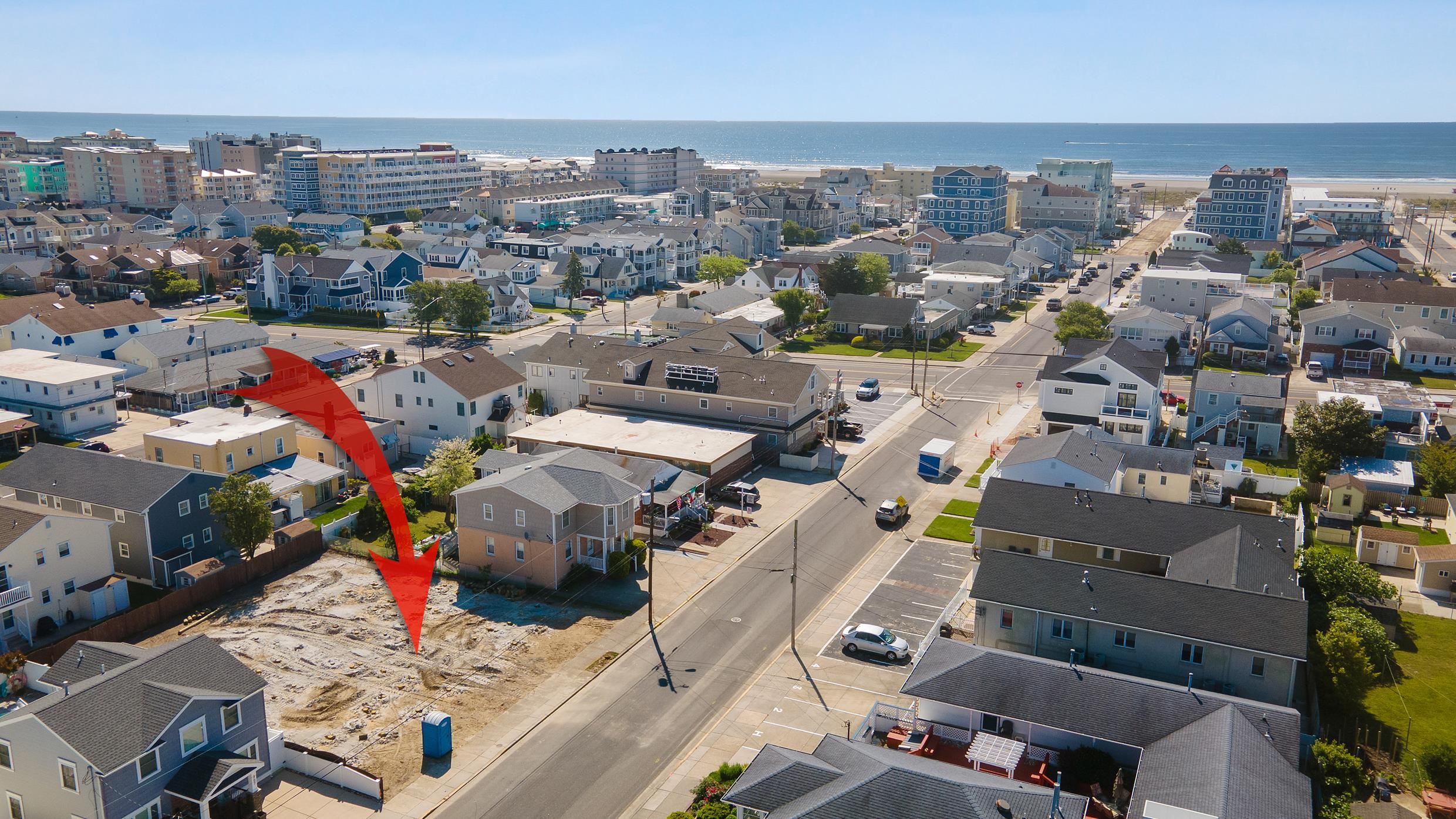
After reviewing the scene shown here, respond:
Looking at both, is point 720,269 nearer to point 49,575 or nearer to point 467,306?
point 467,306

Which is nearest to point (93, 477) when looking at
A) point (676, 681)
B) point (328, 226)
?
point (676, 681)

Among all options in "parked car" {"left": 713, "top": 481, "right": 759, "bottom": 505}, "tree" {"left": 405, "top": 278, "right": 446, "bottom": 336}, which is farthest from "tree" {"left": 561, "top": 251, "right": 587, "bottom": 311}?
"parked car" {"left": 713, "top": 481, "right": 759, "bottom": 505}

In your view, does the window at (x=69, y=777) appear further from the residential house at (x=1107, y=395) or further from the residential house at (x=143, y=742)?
the residential house at (x=1107, y=395)

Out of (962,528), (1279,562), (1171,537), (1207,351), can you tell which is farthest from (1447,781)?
(1207,351)

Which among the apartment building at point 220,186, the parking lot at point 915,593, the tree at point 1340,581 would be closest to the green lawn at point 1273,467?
the tree at point 1340,581

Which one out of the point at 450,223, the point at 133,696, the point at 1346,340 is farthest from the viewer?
the point at 450,223
